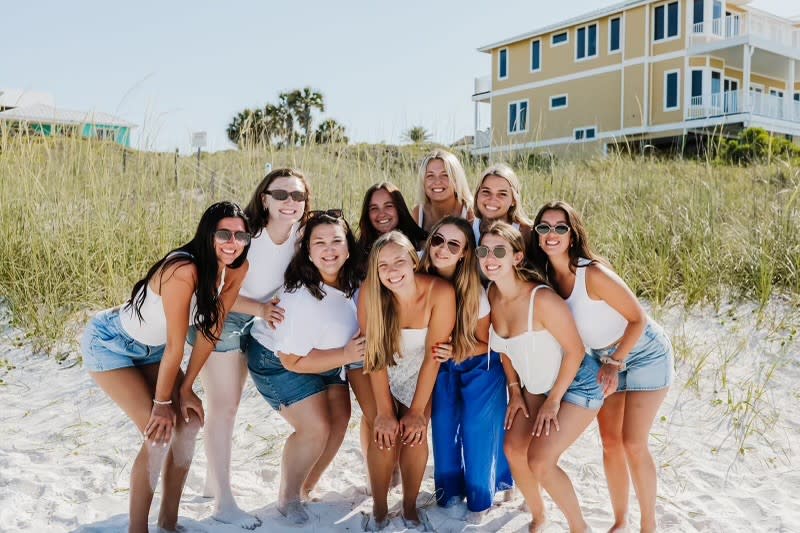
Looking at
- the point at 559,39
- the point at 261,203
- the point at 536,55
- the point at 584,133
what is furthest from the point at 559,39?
the point at 261,203

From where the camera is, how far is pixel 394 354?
2.87 meters

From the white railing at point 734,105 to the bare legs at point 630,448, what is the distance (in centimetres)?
1747

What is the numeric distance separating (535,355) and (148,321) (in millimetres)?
1582

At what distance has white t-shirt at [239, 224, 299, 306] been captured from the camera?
10.1ft

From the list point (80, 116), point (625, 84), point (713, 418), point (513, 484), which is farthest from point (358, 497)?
point (625, 84)

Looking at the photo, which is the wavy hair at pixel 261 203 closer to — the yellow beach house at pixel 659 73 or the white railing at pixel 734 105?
the yellow beach house at pixel 659 73

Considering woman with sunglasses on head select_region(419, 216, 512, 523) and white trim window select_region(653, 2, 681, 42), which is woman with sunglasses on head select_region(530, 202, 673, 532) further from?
white trim window select_region(653, 2, 681, 42)

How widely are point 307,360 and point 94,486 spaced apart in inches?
53.3

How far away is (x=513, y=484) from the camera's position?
126 inches

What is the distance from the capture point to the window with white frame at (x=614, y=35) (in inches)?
831

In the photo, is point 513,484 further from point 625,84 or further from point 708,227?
point 625,84

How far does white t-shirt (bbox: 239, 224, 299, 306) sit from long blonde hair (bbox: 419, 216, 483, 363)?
29.8 inches

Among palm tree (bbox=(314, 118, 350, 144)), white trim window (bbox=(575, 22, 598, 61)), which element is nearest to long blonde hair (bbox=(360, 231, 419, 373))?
palm tree (bbox=(314, 118, 350, 144))

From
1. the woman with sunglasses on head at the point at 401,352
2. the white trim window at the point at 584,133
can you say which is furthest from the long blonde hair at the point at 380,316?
the white trim window at the point at 584,133
